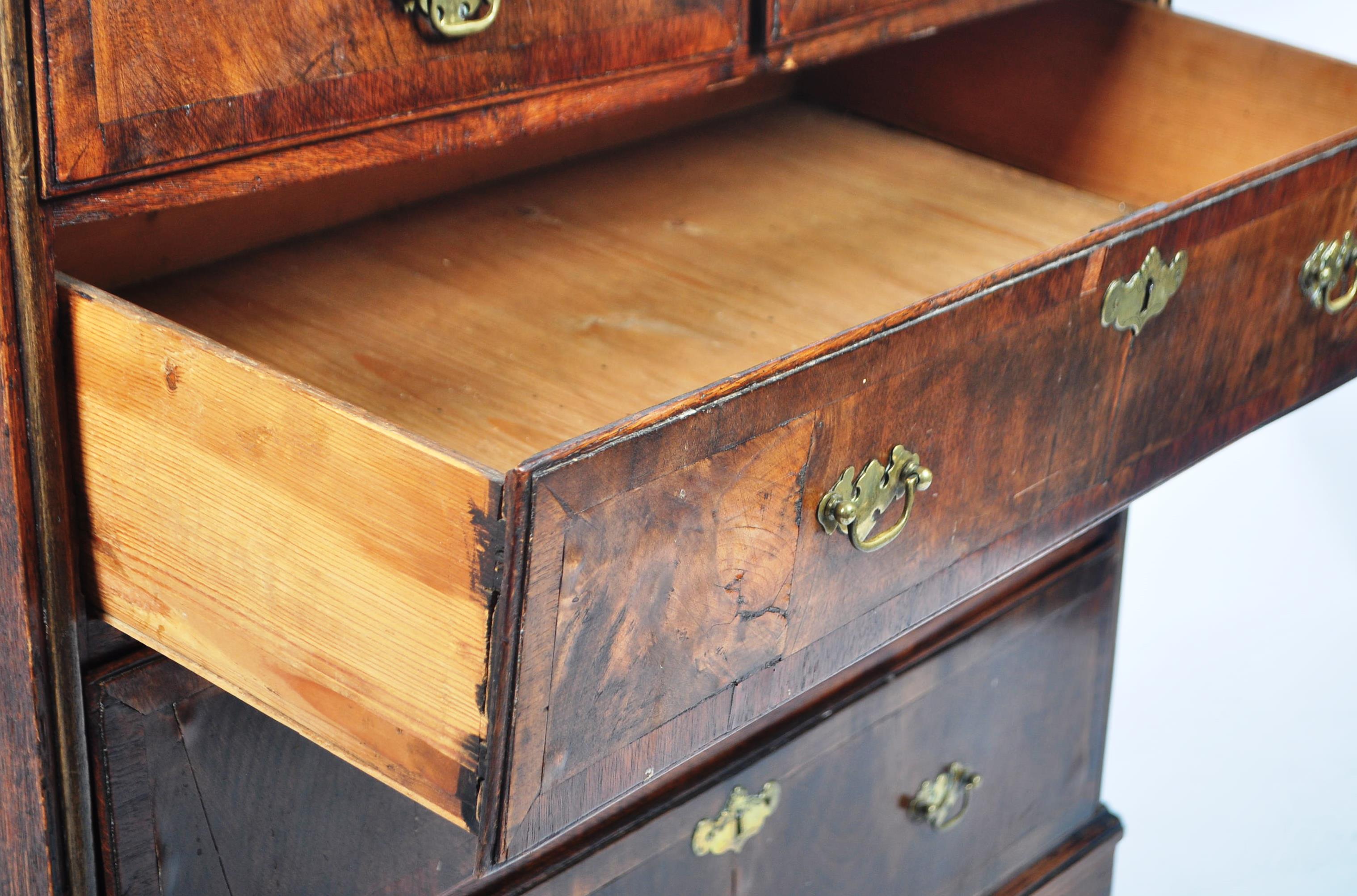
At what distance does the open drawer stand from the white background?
34.1 inches

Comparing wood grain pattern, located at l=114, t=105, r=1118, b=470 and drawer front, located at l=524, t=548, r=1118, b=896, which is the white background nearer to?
drawer front, located at l=524, t=548, r=1118, b=896

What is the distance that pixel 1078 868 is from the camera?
1485 mm

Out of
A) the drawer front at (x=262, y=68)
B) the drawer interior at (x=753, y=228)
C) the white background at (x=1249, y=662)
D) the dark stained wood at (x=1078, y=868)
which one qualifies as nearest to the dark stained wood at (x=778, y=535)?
the drawer interior at (x=753, y=228)

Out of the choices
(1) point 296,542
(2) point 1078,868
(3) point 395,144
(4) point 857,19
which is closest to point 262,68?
(3) point 395,144

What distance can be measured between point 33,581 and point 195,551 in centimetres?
9

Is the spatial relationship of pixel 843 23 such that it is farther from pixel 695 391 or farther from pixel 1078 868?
pixel 1078 868

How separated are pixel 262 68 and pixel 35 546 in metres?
0.22

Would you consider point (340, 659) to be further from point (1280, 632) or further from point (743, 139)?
point (1280, 632)

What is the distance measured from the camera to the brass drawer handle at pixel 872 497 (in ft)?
2.26

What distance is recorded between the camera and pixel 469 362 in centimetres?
84

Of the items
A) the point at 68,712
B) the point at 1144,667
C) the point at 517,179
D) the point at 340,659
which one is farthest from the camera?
the point at 1144,667

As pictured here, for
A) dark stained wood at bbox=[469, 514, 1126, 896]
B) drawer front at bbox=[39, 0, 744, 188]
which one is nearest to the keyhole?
dark stained wood at bbox=[469, 514, 1126, 896]

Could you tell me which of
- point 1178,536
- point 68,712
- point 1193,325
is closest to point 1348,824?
point 1178,536

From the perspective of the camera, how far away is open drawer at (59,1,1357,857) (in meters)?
0.57
